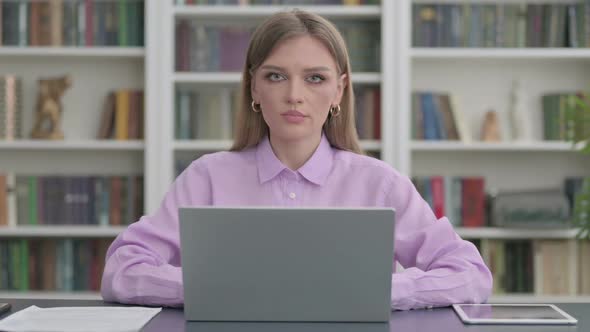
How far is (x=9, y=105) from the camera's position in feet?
10.8

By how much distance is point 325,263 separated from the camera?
3.61ft

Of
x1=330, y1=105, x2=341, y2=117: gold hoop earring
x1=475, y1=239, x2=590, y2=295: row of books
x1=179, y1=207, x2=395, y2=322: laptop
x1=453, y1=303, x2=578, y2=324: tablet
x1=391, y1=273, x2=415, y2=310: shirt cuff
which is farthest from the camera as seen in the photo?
x1=475, y1=239, x2=590, y2=295: row of books

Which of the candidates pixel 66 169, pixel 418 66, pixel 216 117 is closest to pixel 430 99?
pixel 418 66

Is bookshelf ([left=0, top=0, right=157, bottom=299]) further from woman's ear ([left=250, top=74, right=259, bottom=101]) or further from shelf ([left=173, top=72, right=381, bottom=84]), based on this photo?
woman's ear ([left=250, top=74, right=259, bottom=101])

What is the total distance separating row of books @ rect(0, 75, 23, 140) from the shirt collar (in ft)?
6.17

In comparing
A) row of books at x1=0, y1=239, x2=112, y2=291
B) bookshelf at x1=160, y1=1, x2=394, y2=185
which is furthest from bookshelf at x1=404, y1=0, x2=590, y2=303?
row of books at x1=0, y1=239, x2=112, y2=291

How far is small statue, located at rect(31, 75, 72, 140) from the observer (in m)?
3.32

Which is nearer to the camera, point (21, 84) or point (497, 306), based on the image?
point (497, 306)

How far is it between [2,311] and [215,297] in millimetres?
390

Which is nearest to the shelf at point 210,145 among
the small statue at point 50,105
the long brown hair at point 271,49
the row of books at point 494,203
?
the row of books at point 494,203

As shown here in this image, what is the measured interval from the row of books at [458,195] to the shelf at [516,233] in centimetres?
4

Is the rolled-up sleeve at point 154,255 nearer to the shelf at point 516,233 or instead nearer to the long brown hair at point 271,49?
the long brown hair at point 271,49

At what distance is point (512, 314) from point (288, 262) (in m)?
0.40

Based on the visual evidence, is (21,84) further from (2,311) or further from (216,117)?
(2,311)
